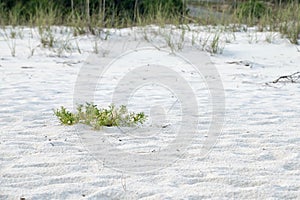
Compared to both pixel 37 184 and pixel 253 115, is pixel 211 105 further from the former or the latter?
pixel 37 184

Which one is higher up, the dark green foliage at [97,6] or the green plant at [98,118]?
the dark green foliage at [97,6]

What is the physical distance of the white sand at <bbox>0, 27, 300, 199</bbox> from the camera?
2.02 meters

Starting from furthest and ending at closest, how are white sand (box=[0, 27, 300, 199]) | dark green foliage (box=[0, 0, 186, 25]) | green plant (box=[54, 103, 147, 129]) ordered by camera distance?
dark green foliage (box=[0, 0, 186, 25])
green plant (box=[54, 103, 147, 129])
white sand (box=[0, 27, 300, 199])

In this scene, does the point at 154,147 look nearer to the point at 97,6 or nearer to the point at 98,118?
the point at 98,118

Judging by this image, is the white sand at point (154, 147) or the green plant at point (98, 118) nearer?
the white sand at point (154, 147)

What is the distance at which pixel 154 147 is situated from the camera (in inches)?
102

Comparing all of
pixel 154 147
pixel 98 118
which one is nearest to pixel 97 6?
pixel 98 118

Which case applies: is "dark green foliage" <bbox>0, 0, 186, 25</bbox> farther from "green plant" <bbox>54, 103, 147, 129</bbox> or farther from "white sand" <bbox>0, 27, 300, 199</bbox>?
"green plant" <bbox>54, 103, 147, 129</bbox>

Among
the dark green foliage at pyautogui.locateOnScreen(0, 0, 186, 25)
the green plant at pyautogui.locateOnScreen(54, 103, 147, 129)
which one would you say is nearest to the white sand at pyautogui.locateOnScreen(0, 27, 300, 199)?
the green plant at pyautogui.locateOnScreen(54, 103, 147, 129)

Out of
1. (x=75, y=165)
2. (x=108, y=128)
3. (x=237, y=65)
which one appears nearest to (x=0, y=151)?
(x=75, y=165)

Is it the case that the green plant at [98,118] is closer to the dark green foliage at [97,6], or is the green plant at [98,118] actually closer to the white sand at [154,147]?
the white sand at [154,147]

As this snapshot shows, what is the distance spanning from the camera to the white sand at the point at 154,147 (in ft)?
6.64

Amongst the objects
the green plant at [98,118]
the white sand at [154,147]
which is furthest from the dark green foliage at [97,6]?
the green plant at [98,118]

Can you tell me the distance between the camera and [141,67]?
5.79 meters
